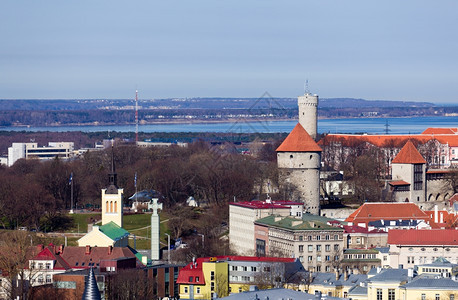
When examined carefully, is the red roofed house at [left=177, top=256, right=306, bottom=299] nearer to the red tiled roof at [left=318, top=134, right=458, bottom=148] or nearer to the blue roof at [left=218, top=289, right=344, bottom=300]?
the blue roof at [left=218, top=289, right=344, bottom=300]

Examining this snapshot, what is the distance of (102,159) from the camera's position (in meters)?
116

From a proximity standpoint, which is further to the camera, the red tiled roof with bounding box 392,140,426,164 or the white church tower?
the red tiled roof with bounding box 392,140,426,164

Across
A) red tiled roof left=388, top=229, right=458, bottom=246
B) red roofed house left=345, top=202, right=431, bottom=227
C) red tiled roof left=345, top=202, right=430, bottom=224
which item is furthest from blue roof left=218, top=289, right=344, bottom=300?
red tiled roof left=345, top=202, right=430, bottom=224

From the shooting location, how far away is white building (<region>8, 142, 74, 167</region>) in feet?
523

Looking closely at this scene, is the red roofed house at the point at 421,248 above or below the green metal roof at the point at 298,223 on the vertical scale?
below

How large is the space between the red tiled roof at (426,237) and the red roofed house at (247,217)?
8765 mm

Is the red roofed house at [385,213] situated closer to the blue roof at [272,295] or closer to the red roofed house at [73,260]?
the red roofed house at [73,260]

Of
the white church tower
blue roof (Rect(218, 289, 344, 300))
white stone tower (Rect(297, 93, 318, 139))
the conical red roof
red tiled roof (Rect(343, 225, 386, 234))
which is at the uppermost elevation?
white stone tower (Rect(297, 93, 318, 139))

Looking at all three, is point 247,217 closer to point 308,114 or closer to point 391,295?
point 391,295

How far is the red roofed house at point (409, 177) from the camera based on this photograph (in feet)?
307

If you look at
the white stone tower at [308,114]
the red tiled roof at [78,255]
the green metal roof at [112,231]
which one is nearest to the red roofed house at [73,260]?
the red tiled roof at [78,255]

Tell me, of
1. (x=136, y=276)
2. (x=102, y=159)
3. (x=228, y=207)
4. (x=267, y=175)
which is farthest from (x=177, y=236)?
(x=102, y=159)

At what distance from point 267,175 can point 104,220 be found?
19125mm

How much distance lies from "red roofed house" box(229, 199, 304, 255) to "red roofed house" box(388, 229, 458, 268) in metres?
9.14
